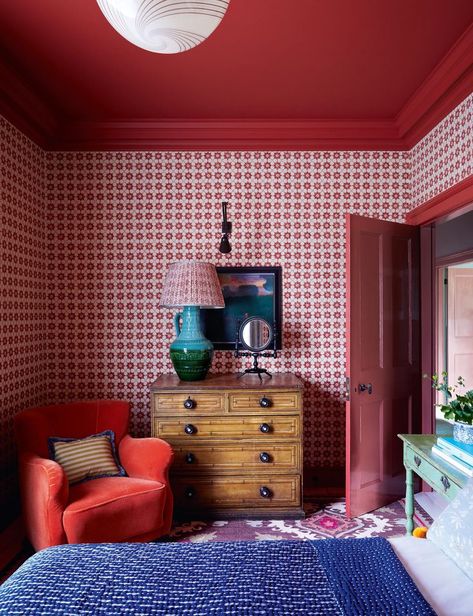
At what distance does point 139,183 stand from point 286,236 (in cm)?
136

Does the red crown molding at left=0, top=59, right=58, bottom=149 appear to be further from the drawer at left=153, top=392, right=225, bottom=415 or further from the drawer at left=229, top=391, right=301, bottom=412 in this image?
the drawer at left=229, top=391, right=301, bottom=412

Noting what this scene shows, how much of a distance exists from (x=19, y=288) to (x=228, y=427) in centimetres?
188

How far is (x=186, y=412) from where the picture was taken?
3.43 m

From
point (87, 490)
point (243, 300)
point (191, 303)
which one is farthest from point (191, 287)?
point (87, 490)


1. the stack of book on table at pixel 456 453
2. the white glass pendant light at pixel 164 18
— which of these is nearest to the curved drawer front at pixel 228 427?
the stack of book on table at pixel 456 453

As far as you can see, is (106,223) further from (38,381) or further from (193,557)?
(193,557)

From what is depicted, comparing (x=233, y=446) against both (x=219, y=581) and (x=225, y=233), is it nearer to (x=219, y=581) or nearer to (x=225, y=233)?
(x=225, y=233)

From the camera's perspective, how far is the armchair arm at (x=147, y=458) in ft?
10.0

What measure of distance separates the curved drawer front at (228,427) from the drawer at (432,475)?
966 mm

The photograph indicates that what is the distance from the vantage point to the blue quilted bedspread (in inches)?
51.3

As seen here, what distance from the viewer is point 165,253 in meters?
4.06

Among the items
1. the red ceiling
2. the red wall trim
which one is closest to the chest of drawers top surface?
the red wall trim

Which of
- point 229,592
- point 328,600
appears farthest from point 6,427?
point 328,600

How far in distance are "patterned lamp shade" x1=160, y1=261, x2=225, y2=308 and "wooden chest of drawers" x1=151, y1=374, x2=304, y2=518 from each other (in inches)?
24.5
